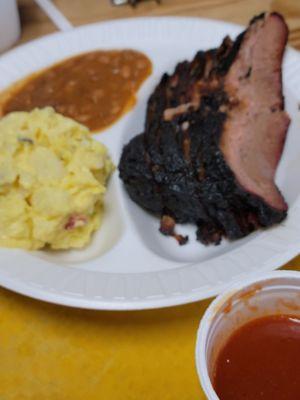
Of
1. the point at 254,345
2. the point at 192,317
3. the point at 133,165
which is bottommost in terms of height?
the point at 192,317

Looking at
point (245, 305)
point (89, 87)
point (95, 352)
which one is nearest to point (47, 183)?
point (95, 352)

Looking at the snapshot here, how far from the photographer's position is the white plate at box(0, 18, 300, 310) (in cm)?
157

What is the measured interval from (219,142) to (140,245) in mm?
430

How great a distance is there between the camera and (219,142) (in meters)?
1.84

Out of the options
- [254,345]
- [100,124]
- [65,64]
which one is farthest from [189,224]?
[65,64]

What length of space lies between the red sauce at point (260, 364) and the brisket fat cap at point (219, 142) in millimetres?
604

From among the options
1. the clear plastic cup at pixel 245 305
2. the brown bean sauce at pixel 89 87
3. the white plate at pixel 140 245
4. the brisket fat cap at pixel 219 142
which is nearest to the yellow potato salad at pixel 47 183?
the white plate at pixel 140 245

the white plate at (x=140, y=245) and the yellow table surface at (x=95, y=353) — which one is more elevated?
the white plate at (x=140, y=245)

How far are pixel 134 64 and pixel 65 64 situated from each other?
31 cm

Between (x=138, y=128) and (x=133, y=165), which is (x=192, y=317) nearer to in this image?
(x=133, y=165)

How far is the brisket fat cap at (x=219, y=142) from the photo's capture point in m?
1.80

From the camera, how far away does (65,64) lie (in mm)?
2477

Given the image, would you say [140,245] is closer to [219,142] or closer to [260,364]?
[219,142]

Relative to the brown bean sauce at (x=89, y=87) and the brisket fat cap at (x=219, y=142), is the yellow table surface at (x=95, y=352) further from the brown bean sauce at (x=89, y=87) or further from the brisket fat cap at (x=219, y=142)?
the brown bean sauce at (x=89, y=87)
